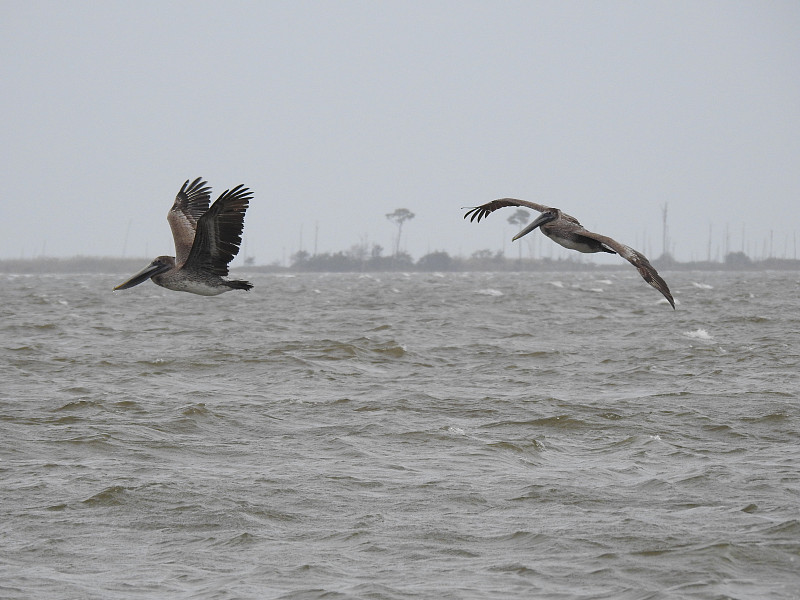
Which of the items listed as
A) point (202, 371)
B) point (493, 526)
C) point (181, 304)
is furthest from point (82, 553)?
point (181, 304)

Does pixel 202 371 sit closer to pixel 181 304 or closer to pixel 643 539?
pixel 643 539

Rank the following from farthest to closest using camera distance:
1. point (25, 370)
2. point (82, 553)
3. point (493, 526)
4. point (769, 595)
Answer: point (25, 370) → point (493, 526) → point (82, 553) → point (769, 595)

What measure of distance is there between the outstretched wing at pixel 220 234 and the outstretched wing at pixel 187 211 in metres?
1.05

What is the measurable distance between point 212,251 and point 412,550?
13.8 ft

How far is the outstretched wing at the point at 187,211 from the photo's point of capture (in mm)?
12453

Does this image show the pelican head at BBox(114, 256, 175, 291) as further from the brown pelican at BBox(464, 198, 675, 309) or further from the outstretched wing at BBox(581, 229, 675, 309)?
the outstretched wing at BBox(581, 229, 675, 309)

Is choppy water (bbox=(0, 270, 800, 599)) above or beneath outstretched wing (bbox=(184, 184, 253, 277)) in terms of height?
beneath

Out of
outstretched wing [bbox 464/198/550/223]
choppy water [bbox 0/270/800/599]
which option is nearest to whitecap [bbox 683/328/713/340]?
choppy water [bbox 0/270/800/599]

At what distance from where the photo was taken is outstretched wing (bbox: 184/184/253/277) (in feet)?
33.4

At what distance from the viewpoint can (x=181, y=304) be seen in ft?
132

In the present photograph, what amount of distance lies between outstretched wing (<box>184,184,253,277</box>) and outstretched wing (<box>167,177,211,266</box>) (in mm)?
1047

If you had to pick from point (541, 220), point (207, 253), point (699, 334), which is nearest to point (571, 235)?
point (541, 220)

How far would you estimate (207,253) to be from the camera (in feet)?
36.1

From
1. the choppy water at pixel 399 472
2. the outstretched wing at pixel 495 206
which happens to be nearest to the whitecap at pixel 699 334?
the choppy water at pixel 399 472
